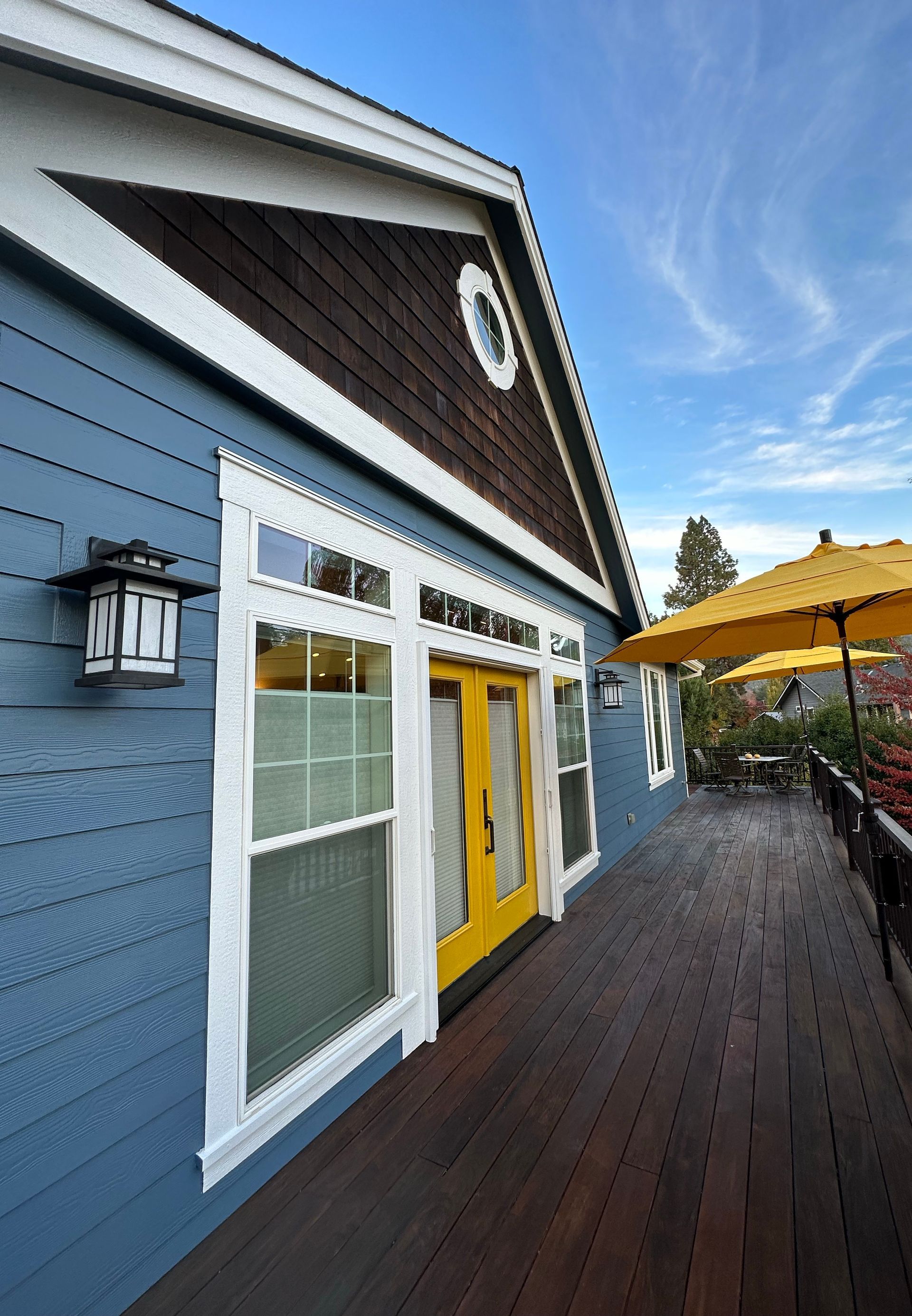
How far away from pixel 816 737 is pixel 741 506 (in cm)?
1437

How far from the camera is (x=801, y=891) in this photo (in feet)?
16.0

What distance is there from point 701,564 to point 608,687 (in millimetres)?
26272

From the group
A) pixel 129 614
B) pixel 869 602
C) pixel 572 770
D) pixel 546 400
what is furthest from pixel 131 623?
pixel 546 400

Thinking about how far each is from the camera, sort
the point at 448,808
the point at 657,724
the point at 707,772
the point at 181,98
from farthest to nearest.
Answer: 1. the point at 707,772
2. the point at 657,724
3. the point at 448,808
4. the point at 181,98

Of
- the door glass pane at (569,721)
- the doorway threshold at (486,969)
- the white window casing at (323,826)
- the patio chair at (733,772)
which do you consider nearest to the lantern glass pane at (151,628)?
the white window casing at (323,826)

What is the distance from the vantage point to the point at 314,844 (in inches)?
84.1

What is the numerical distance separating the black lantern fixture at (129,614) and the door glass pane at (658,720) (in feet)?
28.4

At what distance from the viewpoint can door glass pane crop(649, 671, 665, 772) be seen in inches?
359

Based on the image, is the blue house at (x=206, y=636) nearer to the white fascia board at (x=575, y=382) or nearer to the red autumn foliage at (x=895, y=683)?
the white fascia board at (x=575, y=382)

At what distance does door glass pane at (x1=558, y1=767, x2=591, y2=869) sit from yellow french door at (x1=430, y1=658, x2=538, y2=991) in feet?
2.03

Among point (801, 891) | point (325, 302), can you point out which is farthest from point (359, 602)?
point (801, 891)

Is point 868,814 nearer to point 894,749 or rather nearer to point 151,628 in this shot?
point 894,749

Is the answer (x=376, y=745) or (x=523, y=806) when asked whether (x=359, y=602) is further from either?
(x=523, y=806)

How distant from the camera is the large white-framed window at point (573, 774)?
4840mm
